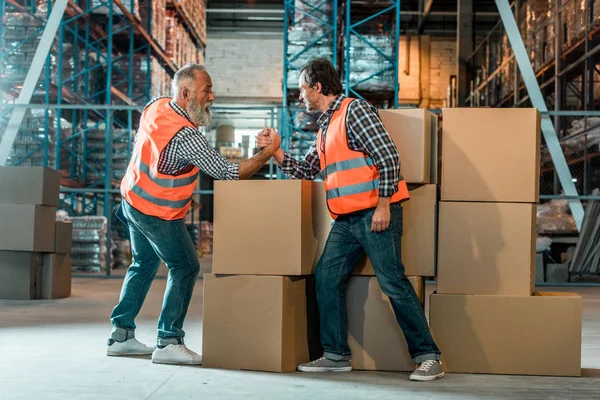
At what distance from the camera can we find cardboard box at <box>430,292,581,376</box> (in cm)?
417

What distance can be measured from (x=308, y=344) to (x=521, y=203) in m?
1.32

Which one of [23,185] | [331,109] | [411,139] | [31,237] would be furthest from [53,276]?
[411,139]

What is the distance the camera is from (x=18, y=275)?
8.18 meters

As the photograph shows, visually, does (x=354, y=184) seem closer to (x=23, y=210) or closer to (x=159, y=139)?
(x=159, y=139)

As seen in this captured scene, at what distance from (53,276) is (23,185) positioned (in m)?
0.97

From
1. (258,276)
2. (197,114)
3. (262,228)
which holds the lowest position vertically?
(258,276)

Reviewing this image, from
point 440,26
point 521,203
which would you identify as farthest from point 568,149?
point 440,26

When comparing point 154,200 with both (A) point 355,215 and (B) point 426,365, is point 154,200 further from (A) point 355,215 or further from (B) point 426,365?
(B) point 426,365

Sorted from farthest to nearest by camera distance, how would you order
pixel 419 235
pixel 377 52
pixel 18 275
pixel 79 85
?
pixel 79 85 < pixel 377 52 < pixel 18 275 < pixel 419 235

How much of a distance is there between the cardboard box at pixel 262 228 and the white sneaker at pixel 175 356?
477mm

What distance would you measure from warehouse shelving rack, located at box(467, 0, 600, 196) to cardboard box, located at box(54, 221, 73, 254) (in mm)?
5926

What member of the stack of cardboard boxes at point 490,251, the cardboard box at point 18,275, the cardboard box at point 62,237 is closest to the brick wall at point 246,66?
the cardboard box at point 62,237

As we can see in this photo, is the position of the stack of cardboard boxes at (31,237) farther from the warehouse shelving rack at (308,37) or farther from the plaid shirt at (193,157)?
the warehouse shelving rack at (308,37)

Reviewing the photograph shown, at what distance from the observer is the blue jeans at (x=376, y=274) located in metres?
3.99
